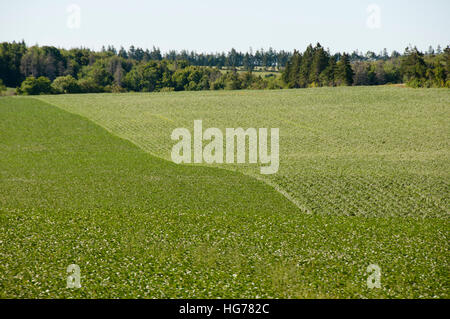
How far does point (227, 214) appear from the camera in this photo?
25516 millimetres

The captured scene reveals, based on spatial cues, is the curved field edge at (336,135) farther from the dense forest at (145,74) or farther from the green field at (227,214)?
the dense forest at (145,74)

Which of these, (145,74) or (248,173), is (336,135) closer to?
(248,173)

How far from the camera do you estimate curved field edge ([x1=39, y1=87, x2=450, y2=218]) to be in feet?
96.8

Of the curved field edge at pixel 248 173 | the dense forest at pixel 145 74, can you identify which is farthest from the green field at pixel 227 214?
the dense forest at pixel 145 74

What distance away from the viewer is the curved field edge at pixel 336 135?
96.8 feet

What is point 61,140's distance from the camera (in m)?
50.9

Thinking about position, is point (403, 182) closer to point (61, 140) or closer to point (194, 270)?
point (194, 270)

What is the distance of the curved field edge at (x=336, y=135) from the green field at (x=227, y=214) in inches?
8.5

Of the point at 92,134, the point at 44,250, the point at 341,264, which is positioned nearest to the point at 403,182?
the point at 341,264

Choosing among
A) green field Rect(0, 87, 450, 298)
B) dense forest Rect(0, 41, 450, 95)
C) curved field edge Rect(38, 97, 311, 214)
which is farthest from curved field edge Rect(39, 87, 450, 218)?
dense forest Rect(0, 41, 450, 95)

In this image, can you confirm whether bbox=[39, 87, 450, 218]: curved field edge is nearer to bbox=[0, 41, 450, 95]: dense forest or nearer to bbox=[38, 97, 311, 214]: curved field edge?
bbox=[38, 97, 311, 214]: curved field edge

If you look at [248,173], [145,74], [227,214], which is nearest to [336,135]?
[248,173]
